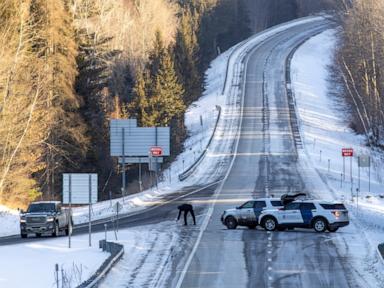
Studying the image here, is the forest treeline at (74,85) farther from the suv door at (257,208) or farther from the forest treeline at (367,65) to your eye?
the forest treeline at (367,65)

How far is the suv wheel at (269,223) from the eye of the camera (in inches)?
1286

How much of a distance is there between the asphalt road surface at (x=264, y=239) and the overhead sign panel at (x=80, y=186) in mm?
4454

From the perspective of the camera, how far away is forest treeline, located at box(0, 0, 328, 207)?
49.1 metres

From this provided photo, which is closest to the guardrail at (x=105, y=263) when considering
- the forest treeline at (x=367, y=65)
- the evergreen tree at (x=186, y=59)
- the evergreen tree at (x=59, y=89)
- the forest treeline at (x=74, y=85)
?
the forest treeline at (x=74, y=85)

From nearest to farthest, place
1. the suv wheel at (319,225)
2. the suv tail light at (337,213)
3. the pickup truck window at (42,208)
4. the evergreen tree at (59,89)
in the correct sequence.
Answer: the suv tail light at (337,213), the suv wheel at (319,225), the pickup truck window at (42,208), the evergreen tree at (59,89)

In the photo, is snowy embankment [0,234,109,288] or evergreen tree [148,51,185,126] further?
evergreen tree [148,51,185,126]

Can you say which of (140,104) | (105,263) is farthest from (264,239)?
(140,104)

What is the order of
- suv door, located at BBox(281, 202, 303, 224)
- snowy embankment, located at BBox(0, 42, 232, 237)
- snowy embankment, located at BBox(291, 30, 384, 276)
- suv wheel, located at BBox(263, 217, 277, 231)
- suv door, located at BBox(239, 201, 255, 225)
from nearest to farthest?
snowy embankment, located at BBox(291, 30, 384, 276), suv door, located at BBox(281, 202, 303, 224), suv wheel, located at BBox(263, 217, 277, 231), suv door, located at BBox(239, 201, 255, 225), snowy embankment, located at BBox(0, 42, 232, 237)

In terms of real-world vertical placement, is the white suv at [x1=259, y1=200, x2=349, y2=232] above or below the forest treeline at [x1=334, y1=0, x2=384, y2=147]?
below

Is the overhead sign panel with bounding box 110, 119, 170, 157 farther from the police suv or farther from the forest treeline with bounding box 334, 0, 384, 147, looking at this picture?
the police suv

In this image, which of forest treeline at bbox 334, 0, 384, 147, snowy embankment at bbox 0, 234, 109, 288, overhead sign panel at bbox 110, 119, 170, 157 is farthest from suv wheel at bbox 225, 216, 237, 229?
forest treeline at bbox 334, 0, 384, 147

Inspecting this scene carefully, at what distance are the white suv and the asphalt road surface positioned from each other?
0.52 meters

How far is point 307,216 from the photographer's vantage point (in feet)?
106

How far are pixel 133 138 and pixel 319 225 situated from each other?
3042cm
